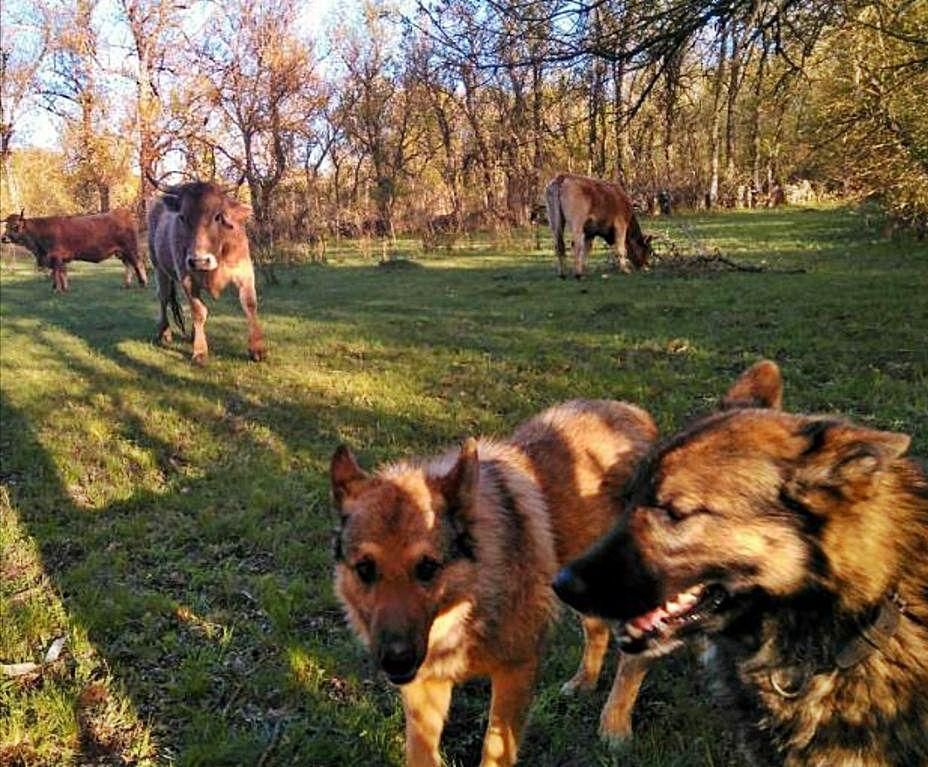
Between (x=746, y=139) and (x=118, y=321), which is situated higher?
(x=746, y=139)

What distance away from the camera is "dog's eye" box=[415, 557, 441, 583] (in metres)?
3.27

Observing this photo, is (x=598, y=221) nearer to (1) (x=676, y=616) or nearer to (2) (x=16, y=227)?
(1) (x=676, y=616)

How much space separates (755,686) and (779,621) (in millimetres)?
333

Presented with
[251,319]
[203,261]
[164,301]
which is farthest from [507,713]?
[164,301]

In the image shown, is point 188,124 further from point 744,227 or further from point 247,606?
point 247,606

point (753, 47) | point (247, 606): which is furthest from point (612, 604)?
point (753, 47)

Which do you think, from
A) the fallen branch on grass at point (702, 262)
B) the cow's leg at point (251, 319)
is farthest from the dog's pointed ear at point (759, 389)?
the fallen branch on grass at point (702, 262)

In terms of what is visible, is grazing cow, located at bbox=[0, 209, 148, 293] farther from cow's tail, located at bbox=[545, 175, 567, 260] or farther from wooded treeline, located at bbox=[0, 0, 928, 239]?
cow's tail, located at bbox=[545, 175, 567, 260]

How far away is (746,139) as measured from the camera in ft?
141

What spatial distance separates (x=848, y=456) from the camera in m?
2.28

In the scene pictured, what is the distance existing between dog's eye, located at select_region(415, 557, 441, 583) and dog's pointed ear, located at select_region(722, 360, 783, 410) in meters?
1.39

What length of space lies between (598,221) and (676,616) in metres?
18.5

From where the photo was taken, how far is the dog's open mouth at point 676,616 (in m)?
2.49

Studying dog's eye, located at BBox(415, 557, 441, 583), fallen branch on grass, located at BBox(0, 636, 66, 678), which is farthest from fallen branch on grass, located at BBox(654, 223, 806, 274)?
fallen branch on grass, located at BBox(0, 636, 66, 678)
